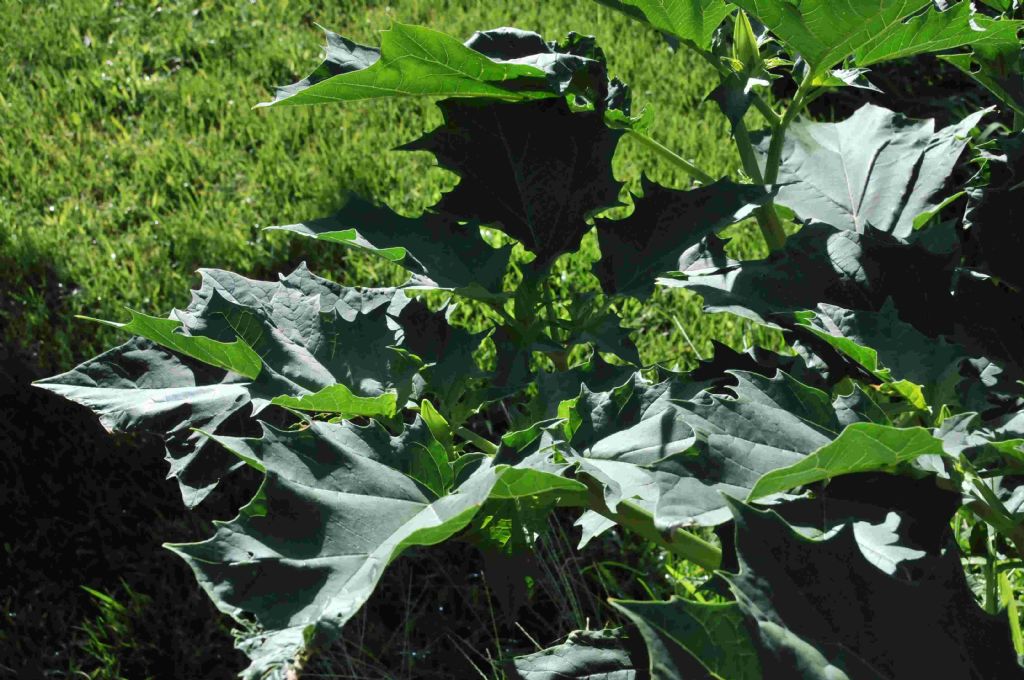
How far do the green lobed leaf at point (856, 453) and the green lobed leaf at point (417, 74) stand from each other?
60 cm

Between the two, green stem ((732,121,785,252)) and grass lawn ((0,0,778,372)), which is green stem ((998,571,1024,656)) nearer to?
green stem ((732,121,785,252))

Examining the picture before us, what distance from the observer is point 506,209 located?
Result: 140cm

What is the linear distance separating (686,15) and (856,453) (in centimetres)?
63

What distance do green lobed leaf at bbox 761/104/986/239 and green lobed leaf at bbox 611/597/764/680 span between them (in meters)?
0.76

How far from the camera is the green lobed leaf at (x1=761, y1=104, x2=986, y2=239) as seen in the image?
1470mm

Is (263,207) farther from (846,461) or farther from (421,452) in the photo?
(846,461)

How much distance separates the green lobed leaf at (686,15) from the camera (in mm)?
1257

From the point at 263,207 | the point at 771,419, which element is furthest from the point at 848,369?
the point at 263,207

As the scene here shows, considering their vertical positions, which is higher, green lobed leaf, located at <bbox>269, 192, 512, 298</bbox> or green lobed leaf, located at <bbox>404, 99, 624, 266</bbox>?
green lobed leaf, located at <bbox>404, 99, 624, 266</bbox>

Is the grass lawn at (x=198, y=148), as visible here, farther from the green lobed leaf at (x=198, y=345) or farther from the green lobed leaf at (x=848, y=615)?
the green lobed leaf at (x=848, y=615)

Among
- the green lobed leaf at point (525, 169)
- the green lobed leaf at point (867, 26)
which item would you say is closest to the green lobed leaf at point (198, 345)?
the green lobed leaf at point (525, 169)

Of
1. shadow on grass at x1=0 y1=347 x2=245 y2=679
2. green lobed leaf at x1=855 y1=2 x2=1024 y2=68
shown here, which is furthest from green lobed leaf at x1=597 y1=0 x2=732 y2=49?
shadow on grass at x1=0 y1=347 x2=245 y2=679

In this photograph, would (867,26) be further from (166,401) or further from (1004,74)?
(166,401)

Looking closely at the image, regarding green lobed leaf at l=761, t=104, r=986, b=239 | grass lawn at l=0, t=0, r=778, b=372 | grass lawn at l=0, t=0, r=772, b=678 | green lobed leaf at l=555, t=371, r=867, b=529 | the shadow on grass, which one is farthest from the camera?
grass lawn at l=0, t=0, r=778, b=372
